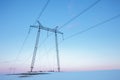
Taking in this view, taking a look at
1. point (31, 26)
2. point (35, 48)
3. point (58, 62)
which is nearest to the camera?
point (31, 26)

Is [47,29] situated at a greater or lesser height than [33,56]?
greater

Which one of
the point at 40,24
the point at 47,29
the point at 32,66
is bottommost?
the point at 32,66

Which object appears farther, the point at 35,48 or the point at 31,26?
the point at 35,48

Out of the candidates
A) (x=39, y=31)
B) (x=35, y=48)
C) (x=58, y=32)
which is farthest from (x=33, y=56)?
(x=58, y=32)

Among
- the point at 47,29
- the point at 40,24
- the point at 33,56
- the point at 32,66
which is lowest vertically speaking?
the point at 32,66

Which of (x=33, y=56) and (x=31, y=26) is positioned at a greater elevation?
(x=31, y=26)

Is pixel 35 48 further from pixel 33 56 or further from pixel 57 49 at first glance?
pixel 57 49

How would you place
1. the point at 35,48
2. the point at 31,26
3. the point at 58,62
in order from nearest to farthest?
1. the point at 31,26
2. the point at 58,62
3. the point at 35,48

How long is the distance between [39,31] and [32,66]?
12612mm

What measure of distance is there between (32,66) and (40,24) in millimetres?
15078

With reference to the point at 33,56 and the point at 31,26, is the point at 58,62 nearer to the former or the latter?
the point at 33,56

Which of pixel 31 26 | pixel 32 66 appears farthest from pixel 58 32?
pixel 32 66

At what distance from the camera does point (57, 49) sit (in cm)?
5091

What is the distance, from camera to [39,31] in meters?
51.9
